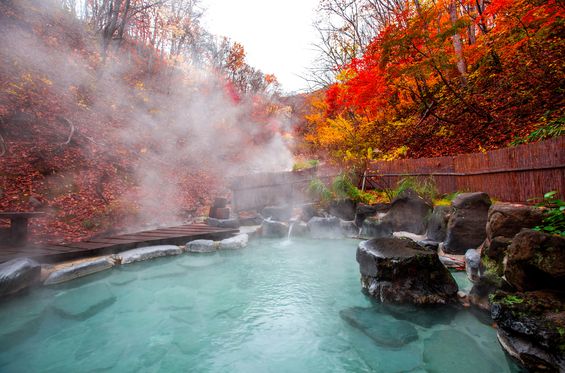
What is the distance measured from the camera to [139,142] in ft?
41.2

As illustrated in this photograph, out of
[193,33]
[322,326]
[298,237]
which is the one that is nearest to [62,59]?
[193,33]

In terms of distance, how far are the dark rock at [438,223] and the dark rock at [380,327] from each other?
277cm

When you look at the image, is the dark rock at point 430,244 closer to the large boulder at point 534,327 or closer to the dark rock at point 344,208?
the dark rock at point 344,208

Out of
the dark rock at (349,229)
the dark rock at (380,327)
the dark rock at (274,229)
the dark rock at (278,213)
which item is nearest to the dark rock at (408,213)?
the dark rock at (349,229)

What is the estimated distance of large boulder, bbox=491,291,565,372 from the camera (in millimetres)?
2007

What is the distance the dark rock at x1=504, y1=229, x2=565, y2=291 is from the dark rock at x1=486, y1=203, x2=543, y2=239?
925 millimetres

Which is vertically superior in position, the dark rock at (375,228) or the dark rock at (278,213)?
the dark rock at (278,213)

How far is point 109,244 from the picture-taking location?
18.1 ft

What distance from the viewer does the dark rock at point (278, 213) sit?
8711 mm

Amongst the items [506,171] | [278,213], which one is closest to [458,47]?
[506,171]

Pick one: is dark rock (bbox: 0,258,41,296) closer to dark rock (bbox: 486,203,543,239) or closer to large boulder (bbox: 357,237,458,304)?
large boulder (bbox: 357,237,458,304)

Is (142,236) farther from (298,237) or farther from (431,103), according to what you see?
(431,103)

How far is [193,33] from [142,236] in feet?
63.8

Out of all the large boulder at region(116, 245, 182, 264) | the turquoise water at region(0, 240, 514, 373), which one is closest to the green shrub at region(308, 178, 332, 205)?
the turquoise water at region(0, 240, 514, 373)
